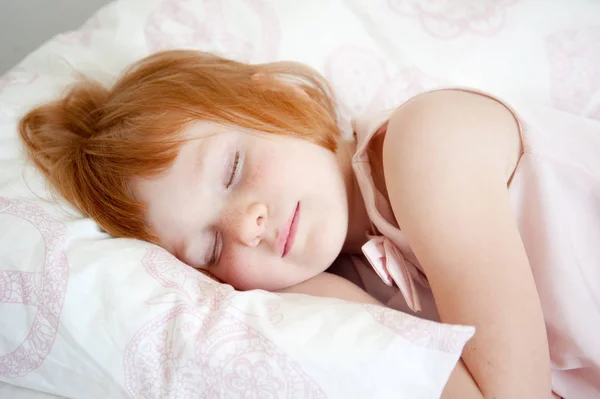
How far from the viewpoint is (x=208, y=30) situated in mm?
1150

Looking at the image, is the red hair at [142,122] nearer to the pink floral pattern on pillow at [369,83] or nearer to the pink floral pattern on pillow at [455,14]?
the pink floral pattern on pillow at [369,83]

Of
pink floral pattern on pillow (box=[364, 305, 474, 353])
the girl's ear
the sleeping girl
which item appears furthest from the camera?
the girl's ear

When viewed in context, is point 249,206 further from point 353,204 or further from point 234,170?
point 353,204

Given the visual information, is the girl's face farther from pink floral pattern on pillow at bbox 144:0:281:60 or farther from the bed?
pink floral pattern on pillow at bbox 144:0:281:60

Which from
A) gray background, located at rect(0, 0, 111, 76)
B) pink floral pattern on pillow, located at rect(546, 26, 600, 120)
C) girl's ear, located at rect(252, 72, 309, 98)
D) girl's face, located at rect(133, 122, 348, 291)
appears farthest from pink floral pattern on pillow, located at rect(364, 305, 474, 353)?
gray background, located at rect(0, 0, 111, 76)

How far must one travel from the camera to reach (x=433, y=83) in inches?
42.9

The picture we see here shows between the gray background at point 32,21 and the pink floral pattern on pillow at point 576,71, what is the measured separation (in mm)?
1172

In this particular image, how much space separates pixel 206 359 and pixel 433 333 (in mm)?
257

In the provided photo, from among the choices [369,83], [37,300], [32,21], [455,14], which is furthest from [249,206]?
[32,21]

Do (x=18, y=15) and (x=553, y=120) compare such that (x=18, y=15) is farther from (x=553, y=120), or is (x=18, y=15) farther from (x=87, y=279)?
(x=553, y=120)

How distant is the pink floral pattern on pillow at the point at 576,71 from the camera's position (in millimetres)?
1031

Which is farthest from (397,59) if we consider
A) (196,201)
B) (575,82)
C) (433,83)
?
(196,201)

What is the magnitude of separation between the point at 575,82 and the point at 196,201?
2.54 ft

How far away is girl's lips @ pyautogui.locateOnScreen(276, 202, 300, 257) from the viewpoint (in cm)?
81
